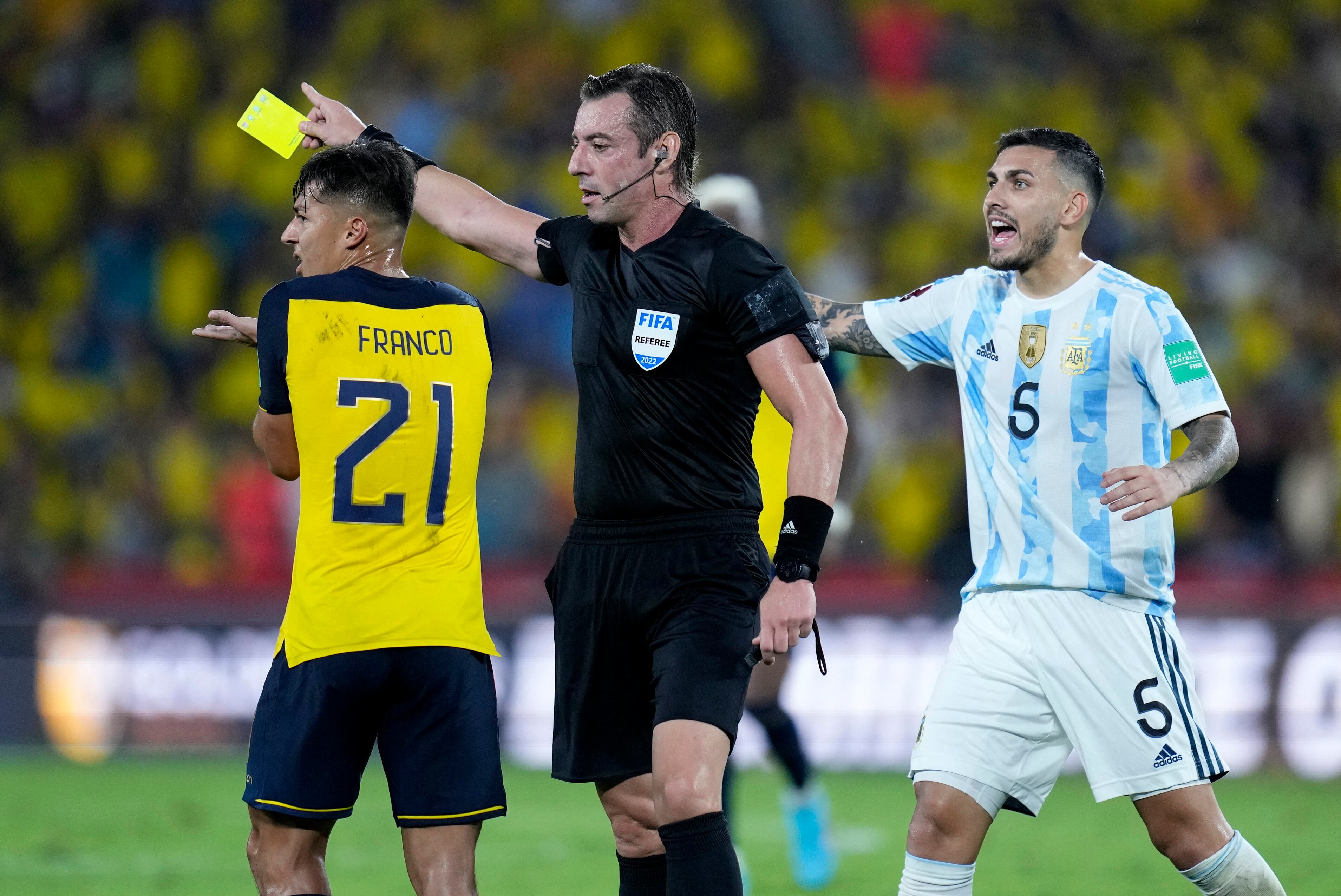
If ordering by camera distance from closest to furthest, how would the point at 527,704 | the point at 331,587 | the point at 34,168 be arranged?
the point at 331,587 → the point at 527,704 → the point at 34,168

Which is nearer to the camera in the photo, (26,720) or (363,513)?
(363,513)

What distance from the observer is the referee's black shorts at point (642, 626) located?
4.32 meters

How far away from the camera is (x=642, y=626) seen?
4.47 m

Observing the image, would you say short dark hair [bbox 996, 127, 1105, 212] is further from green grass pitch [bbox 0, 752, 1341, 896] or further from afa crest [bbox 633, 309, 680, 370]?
green grass pitch [bbox 0, 752, 1341, 896]

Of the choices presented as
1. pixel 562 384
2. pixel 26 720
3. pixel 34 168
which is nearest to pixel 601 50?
pixel 562 384

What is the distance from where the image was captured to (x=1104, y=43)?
15.7m

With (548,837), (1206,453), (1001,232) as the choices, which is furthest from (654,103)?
(548,837)

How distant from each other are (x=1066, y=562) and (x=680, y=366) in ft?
4.09

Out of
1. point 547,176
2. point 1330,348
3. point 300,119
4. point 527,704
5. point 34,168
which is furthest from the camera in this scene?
point 34,168

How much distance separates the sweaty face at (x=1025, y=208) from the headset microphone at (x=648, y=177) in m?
0.98

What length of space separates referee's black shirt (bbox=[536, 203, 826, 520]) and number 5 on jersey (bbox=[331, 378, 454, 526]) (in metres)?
0.50

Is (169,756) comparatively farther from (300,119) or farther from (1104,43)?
(1104,43)

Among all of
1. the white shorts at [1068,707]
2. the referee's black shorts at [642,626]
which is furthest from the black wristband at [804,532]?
the white shorts at [1068,707]

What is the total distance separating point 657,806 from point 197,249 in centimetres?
1197
